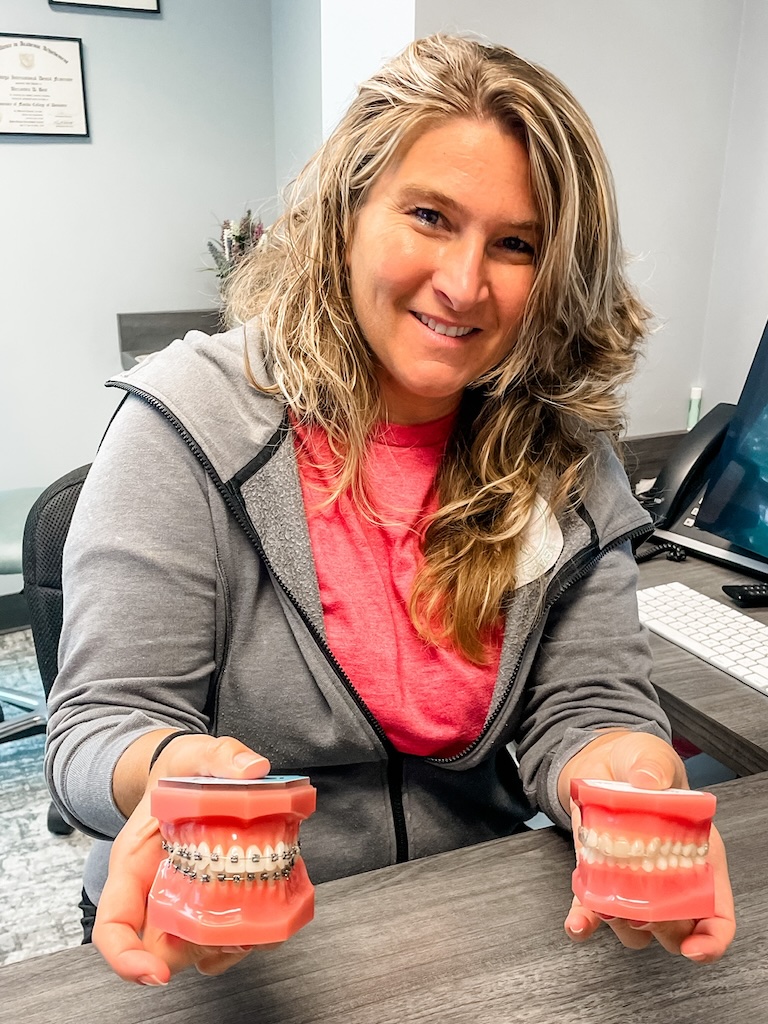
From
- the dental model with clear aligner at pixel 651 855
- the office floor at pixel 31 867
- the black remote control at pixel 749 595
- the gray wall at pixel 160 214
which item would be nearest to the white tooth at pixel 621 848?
the dental model with clear aligner at pixel 651 855

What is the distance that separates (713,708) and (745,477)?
0.55 metres

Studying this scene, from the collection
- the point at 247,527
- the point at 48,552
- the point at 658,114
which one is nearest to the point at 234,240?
the point at 658,114

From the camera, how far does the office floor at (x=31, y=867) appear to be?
69.7 inches

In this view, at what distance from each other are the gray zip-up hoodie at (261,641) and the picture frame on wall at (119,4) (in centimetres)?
226

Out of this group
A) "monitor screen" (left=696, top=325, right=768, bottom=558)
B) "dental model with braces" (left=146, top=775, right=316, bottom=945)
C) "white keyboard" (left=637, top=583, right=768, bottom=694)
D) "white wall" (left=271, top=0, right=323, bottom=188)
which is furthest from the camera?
"white wall" (left=271, top=0, right=323, bottom=188)

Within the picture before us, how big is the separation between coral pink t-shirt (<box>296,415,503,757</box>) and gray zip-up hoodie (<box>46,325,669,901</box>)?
1.2 inches

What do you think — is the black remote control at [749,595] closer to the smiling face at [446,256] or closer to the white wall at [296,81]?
the smiling face at [446,256]

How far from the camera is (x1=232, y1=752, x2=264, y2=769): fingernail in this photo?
0.52 m

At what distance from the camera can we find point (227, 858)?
18.8 inches

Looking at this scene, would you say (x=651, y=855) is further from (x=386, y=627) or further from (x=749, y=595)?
(x=749, y=595)

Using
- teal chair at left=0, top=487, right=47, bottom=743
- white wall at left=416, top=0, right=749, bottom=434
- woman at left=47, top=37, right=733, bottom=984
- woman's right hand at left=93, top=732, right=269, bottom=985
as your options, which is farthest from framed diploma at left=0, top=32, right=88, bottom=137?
woman's right hand at left=93, top=732, right=269, bottom=985

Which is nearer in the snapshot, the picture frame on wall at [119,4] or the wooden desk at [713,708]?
the wooden desk at [713,708]

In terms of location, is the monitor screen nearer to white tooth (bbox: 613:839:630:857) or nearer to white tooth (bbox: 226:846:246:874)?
white tooth (bbox: 613:839:630:857)

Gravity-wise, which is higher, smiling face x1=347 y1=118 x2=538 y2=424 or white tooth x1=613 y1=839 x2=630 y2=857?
smiling face x1=347 y1=118 x2=538 y2=424
